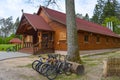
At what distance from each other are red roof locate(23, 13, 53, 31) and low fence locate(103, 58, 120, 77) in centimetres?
1246

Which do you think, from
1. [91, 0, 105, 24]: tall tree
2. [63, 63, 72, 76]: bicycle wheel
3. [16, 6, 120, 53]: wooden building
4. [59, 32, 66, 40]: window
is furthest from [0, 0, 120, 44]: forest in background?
[63, 63, 72, 76]: bicycle wheel

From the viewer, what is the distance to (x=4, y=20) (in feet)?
348

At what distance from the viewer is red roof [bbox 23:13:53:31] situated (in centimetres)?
2166

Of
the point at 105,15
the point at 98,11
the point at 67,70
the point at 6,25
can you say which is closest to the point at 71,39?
the point at 67,70

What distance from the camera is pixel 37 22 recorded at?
22.7 meters

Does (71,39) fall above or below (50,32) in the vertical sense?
below

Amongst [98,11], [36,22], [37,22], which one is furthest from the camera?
[98,11]

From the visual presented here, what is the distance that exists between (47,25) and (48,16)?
105 cm

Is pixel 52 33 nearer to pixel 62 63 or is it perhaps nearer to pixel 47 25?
pixel 47 25

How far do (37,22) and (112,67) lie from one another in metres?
14.2

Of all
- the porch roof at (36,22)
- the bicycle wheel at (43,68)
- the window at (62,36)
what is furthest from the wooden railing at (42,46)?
the bicycle wheel at (43,68)

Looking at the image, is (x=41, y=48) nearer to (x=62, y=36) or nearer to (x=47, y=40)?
(x=47, y=40)

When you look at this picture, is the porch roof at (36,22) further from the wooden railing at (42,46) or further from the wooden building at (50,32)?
the wooden railing at (42,46)

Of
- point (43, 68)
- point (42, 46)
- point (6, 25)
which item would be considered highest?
point (6, 25)
